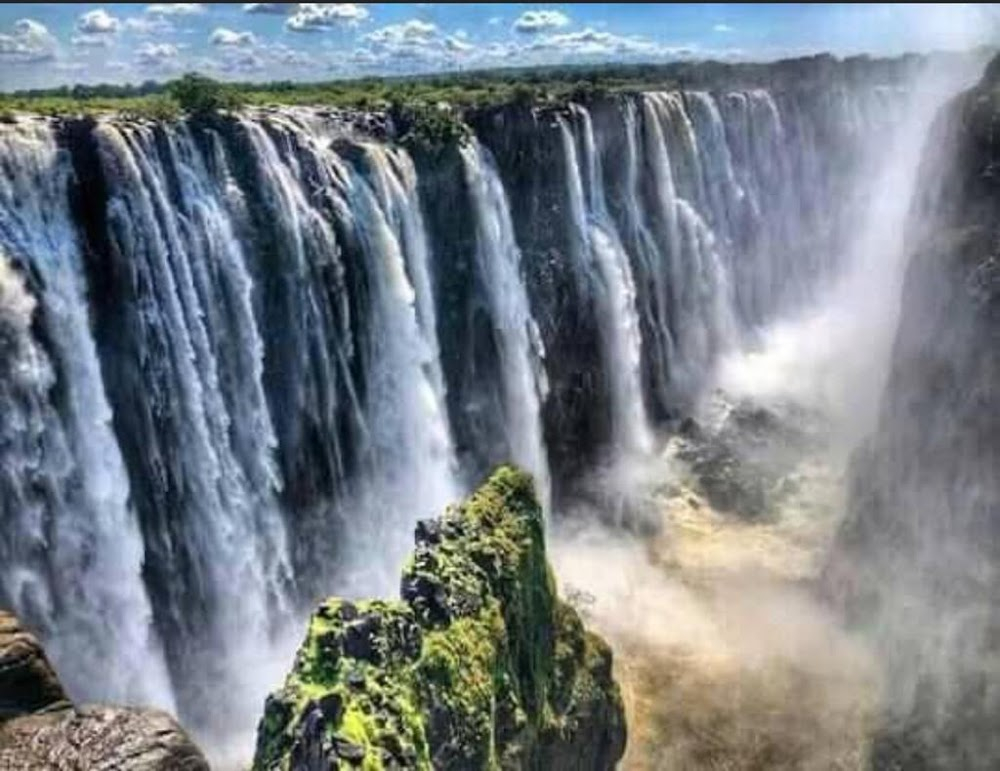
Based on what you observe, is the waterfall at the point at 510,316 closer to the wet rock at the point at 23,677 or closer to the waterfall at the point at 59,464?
the waterfall at the point at 59,464

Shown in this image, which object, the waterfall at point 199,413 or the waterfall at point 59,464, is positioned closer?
the waterfall at point 59,464

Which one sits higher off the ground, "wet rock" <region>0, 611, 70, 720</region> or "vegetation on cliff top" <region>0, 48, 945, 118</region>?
"vegetation on cliff top" <region>0, 48, 945, 118</region>

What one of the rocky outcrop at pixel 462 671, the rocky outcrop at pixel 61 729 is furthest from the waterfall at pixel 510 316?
the rocky outcrop at pixel 61 729

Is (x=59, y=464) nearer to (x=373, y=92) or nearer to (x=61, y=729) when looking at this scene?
(x=61, y=729)

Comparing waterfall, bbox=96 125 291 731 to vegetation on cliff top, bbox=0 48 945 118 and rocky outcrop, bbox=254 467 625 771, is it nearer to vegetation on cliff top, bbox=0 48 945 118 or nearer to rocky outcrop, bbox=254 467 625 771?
vegetation on cliff top, bbox=0 48 945 118

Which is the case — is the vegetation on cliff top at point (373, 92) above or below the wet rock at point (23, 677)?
above

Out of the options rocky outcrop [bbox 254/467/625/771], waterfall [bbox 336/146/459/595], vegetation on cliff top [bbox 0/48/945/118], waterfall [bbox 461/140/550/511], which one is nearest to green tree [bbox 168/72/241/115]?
vegetation on cliff top [bbox 0/48/945/118]
